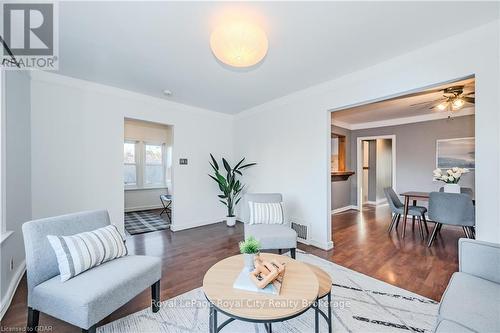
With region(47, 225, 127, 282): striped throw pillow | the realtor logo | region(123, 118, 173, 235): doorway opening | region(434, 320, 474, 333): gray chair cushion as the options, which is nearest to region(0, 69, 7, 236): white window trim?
the realtor logo

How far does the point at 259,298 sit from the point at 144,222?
4.24 metres

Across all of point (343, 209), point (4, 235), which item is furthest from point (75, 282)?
point (343, 209)

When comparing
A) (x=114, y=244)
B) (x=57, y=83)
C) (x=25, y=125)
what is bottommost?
(x=114, y=244)

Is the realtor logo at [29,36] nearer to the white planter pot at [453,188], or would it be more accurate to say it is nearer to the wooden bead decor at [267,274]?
the wooden bead decor at [267,274]

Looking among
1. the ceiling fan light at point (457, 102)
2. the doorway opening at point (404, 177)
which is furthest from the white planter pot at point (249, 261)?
the ceiling fan light at point (457, 102)

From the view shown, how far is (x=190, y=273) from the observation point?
97.8 inches

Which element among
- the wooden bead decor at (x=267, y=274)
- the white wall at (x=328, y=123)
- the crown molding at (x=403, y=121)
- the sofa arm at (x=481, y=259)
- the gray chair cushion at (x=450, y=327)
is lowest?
the gray chair cushion at (x=450, y=327)

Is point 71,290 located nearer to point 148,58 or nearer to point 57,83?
point 148,58

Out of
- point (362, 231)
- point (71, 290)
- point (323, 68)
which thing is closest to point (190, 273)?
point (71, 290)

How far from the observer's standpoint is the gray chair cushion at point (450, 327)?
3.42ft

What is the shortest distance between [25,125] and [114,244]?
2.06 meters

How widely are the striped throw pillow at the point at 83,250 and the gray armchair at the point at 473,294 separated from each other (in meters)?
2.21

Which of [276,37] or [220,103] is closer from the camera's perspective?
[276,37]

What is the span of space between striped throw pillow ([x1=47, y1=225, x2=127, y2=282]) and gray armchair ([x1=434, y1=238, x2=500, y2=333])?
221cm
